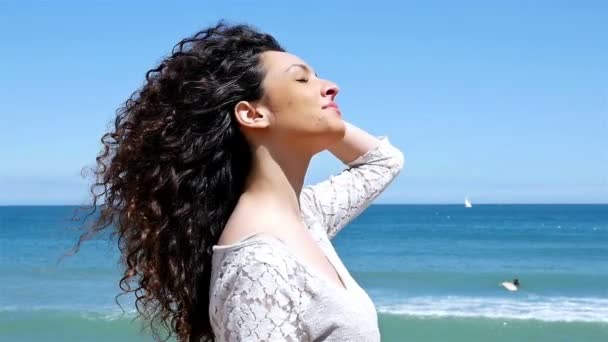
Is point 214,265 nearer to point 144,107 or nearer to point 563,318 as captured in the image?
point 144,107

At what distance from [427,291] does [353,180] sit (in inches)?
621

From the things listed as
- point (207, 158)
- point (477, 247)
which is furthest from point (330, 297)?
point (477, 247)

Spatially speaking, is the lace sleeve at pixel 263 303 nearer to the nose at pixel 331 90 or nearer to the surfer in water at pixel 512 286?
the nose at pixel 331 90

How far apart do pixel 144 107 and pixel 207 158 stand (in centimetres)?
20

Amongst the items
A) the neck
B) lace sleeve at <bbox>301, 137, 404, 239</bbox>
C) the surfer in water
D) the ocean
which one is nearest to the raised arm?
lace sleeve at <bbox>301, 137, 404, 239</bbox>

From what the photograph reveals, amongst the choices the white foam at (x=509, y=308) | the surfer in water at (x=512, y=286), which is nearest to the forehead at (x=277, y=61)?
the white foam at (x=509, y=308)

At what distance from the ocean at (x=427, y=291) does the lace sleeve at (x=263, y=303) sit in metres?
0.62

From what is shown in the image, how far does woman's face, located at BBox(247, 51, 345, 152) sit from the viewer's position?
1.64 m

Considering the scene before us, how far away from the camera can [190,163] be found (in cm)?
171

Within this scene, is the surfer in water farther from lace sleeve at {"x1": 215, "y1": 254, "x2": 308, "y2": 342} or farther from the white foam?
lace sleeve at {"x1": 215, "y1": 254, "x2": 308, "y2": 342}

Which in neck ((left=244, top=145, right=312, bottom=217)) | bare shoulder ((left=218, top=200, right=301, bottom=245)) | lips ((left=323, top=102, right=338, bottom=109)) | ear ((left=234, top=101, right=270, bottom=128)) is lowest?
bare shoulder ((left=218, top=200, right=301, bottom=245))

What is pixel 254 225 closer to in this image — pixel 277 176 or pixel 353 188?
pixel 277 176

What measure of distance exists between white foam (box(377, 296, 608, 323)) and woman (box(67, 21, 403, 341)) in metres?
12.2

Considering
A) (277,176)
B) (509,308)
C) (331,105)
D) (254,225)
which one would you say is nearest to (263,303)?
(254,225)
